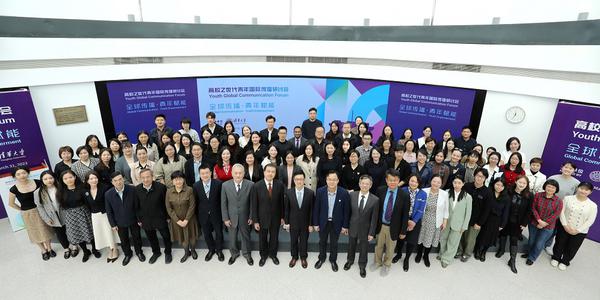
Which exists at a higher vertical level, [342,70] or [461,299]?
[342,70]

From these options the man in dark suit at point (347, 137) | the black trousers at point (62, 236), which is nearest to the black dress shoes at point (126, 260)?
the black trousers at point (62, 236)

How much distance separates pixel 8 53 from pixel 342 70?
252 inches

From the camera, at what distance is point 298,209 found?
12.4 feet

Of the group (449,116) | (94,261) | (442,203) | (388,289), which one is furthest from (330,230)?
(449,116)

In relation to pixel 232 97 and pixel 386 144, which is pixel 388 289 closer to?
pixel 386 144

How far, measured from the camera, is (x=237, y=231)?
4145mm

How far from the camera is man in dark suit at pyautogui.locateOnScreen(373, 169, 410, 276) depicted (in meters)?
3.64

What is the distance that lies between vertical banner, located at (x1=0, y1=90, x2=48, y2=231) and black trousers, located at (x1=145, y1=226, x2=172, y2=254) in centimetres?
251

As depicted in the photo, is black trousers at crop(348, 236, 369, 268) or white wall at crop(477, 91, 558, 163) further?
white wall at crop(477, 91, 558, 163)

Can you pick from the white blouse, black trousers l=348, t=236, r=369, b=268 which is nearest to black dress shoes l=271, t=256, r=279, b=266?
black trousers l=348, t=236, r=369, b=268

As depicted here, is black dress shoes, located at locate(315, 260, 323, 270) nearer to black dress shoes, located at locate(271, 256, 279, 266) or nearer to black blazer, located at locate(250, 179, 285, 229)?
black dress shoes, located at locate(271, 256, 279, 266)

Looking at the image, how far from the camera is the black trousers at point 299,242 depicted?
395 centimetres

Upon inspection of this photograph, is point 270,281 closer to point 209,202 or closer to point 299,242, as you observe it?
point 299,242

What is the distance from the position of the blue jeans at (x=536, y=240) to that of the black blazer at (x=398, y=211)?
84.3 inches
